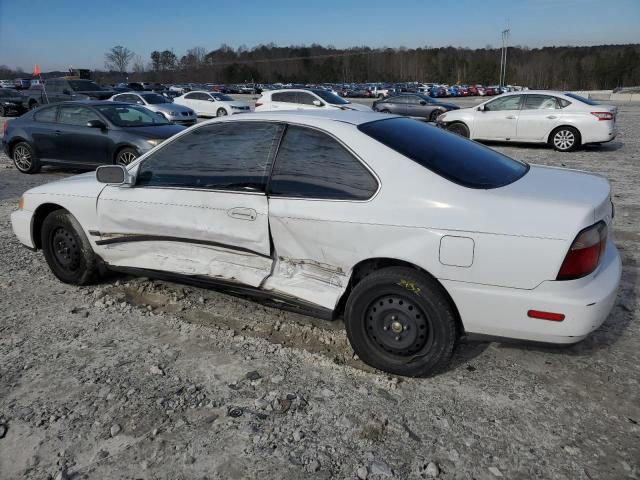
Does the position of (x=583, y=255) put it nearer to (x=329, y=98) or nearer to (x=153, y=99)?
(x=329, y=98)

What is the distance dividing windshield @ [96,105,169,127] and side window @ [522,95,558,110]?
860 cm

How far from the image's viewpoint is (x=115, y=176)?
13.1ft

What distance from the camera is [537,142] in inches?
504

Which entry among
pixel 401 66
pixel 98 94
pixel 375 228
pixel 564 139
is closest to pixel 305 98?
pixel 564 139

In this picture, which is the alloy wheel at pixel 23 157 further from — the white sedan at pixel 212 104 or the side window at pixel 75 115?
the white sedan at pixel 212 104

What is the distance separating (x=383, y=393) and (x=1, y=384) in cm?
232

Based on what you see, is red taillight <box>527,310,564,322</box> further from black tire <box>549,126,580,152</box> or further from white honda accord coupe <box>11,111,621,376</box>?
black tire <box>549,126,580,152</box>

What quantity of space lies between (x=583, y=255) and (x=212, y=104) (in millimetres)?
23542

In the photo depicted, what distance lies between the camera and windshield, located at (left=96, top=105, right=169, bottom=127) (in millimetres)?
9664

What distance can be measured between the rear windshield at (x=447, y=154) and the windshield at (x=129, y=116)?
7.35 metres

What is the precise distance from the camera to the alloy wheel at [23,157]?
33.9 ft

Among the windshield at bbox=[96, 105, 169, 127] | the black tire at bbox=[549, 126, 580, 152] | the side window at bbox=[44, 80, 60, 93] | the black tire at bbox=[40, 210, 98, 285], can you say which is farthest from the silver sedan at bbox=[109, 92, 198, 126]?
the black tire at bbox=[40, 210, 98, 285]

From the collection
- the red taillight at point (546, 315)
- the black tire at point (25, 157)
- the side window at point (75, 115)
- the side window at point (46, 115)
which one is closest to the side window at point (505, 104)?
the side window at point (75, 115)

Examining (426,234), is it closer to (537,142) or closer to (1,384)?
(1,384)
